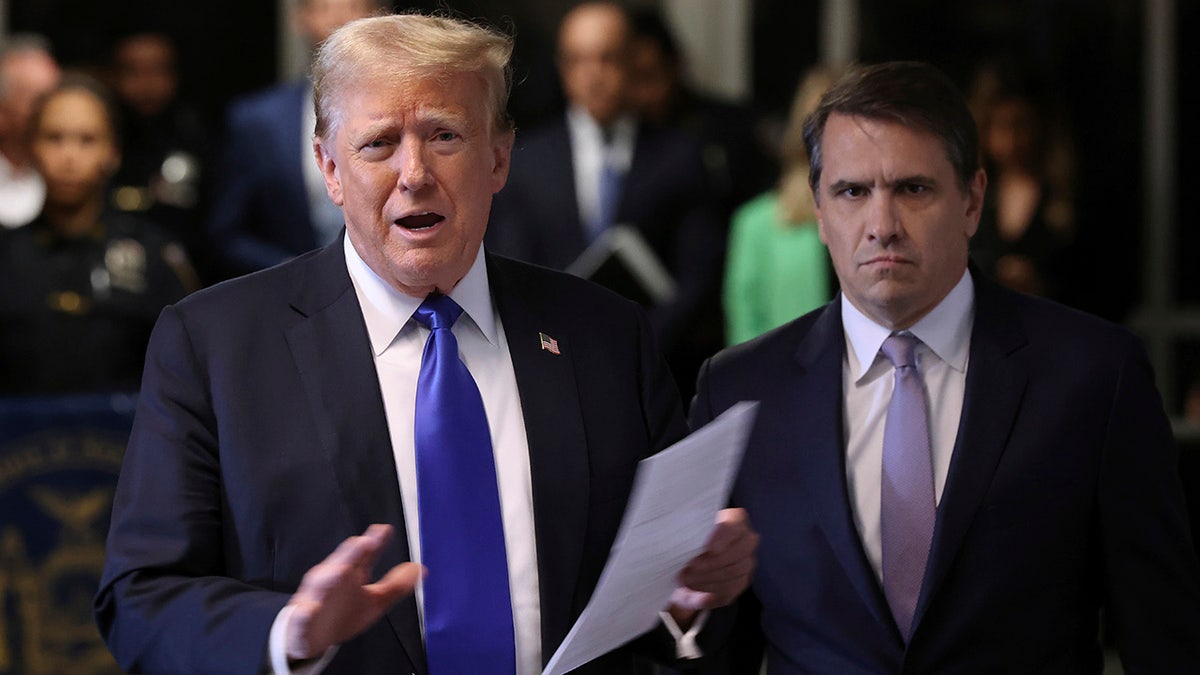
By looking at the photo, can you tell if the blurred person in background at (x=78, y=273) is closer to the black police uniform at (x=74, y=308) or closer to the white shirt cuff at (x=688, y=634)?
the black police uniform at (x=74, y=308)

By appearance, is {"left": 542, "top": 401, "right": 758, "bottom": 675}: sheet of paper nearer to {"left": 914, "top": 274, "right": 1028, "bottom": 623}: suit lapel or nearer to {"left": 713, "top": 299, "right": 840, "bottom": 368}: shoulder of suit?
{"left": 914, "top": 274, "right": 1028, "bottom": 623}: suit lapel

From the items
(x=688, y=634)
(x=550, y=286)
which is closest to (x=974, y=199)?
(x=550, y=286)

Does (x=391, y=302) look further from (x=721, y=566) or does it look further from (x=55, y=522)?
(x=55, y=522)

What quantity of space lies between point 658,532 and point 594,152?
11.0 feet

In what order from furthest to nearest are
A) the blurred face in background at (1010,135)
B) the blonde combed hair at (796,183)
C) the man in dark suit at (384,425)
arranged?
the blurred face in background at (1010,135) < the blonde combed hair at (796,183) < the man in dark suit at (384,425)

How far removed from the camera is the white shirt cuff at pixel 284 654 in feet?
6.27

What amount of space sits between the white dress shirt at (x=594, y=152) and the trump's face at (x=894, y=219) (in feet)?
8.59

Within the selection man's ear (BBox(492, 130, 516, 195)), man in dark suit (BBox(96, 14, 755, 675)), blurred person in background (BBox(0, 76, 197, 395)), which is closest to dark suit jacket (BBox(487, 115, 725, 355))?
blurred person in background (BBox(0, 76, 197, 395))

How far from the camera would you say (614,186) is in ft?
17.2

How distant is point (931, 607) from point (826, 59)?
17.4 feet

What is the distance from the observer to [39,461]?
4441mm

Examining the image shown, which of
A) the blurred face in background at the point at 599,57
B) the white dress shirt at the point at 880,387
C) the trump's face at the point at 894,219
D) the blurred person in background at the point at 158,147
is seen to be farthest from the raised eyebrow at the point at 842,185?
the blurred person in background at the point at 158,147

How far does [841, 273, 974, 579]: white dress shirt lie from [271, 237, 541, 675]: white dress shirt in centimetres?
58

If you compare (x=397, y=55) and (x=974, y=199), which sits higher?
(x=397, y=55)
